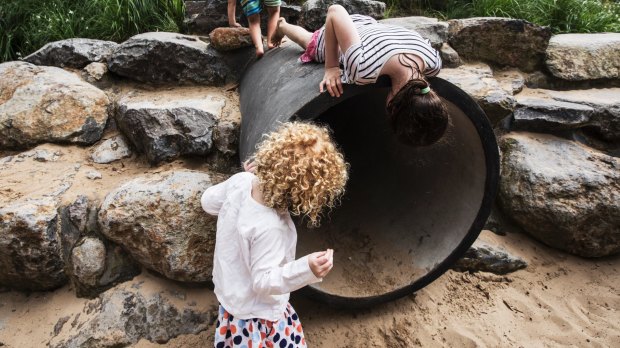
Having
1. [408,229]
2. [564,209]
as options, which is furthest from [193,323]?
[564,209]

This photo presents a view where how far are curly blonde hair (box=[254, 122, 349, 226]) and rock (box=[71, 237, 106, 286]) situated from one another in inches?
52.8

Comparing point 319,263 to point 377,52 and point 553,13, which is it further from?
point 553,13

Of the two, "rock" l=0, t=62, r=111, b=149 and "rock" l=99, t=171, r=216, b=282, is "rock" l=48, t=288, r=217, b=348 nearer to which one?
"rock" l=99, t=171, r=216, b=282

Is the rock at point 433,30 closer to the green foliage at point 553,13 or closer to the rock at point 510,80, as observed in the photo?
the rock at point 510,80

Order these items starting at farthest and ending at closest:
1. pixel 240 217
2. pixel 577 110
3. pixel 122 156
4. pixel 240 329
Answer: pixel 577 110, pixel 122 156, pixel 240 329, pixel 240 217

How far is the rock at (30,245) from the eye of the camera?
2.47 meters

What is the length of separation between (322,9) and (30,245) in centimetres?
273

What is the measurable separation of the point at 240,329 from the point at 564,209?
216 cm

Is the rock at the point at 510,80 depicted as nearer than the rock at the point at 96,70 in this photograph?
No

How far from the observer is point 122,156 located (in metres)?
3.11

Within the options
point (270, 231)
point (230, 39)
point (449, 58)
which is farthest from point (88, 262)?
point (449, 58)

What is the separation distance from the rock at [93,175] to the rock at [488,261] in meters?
2.24

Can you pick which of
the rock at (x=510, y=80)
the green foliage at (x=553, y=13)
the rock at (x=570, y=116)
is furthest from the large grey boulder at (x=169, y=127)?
the green foliage at (x=553, y=13)

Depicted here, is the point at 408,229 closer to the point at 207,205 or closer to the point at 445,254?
the point at 445,254
